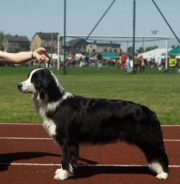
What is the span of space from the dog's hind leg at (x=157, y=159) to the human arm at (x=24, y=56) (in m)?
1.90

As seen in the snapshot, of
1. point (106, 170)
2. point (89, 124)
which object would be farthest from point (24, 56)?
point (106, 170)

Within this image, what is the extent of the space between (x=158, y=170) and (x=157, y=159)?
0.53 feet

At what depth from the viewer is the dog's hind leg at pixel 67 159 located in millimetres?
6008

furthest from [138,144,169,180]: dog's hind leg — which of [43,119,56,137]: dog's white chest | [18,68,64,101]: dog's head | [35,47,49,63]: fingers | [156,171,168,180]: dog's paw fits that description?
[35,47,49,63]: fingers

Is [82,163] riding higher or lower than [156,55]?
lower

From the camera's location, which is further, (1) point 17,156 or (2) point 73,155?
(1) point 17,156

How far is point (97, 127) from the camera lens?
239 inches

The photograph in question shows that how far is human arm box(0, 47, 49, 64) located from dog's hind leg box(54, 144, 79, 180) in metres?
1.32

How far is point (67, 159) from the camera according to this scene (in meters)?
6.04

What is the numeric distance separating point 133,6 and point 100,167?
29292 millimetres

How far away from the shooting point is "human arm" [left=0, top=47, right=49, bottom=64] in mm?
6332

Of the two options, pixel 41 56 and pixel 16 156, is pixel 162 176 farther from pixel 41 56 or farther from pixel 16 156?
pixel 16 156

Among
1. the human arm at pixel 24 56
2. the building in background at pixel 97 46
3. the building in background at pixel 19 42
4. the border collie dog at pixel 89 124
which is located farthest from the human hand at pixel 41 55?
the building in background at pixel 19 42

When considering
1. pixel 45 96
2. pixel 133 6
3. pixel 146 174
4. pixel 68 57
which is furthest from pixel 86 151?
pixel 68 57
